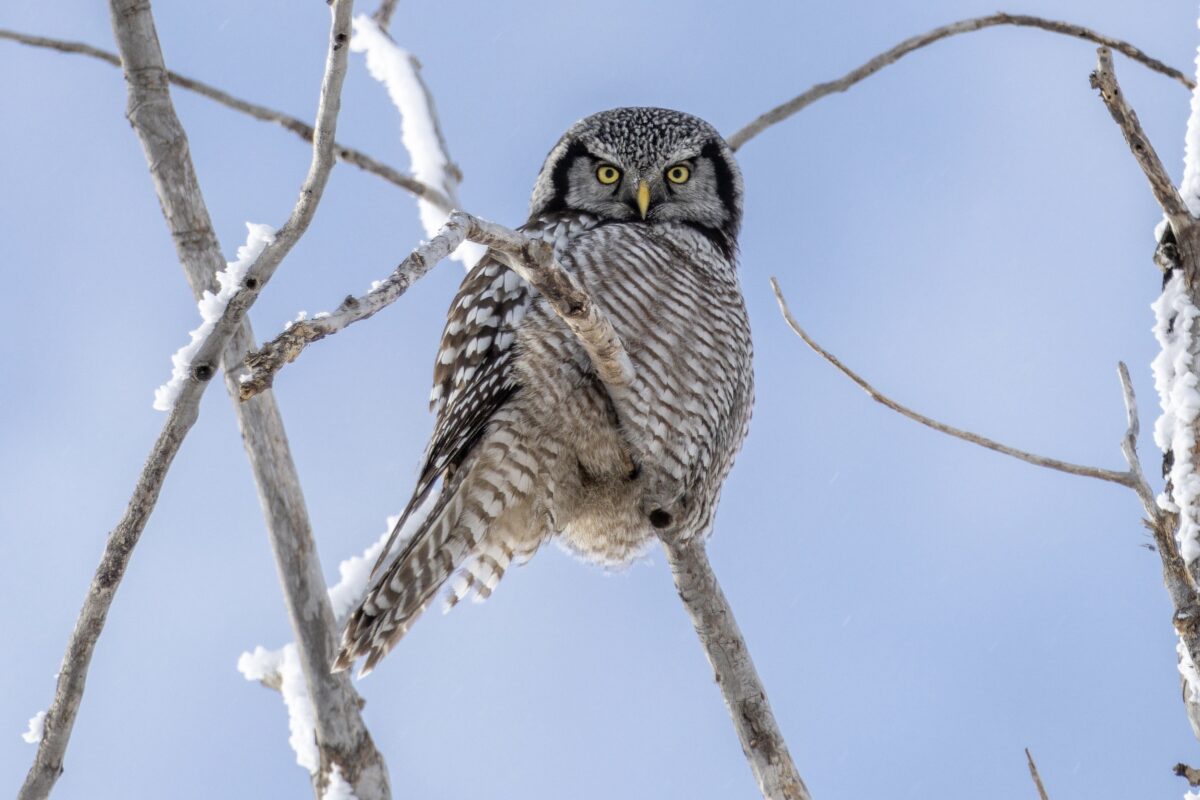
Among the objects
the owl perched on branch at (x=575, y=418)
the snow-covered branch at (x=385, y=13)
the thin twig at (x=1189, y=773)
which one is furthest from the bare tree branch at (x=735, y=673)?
the snow-covered branch at (x=385, y=13)

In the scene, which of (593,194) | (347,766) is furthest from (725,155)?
(347,766)

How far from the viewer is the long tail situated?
3.49 m

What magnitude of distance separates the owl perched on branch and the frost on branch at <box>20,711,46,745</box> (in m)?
1.01

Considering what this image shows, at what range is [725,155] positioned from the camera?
4.71 m

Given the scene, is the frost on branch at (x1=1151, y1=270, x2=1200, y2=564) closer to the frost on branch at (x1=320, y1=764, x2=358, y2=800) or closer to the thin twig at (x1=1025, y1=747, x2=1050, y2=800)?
the thin twig at (x1=1025, y1=747, x2=1050, y2=800)

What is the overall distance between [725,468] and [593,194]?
3.61 feet

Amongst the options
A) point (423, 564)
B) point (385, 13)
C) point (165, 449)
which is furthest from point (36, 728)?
point (385, 13)

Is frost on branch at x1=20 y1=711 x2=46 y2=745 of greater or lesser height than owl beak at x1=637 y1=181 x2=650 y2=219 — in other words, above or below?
below

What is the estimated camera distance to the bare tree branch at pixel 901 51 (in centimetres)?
396

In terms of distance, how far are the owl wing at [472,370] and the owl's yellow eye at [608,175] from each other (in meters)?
0.69

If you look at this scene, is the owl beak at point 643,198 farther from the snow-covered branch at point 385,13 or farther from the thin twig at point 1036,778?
the thin twig at point 1036,778

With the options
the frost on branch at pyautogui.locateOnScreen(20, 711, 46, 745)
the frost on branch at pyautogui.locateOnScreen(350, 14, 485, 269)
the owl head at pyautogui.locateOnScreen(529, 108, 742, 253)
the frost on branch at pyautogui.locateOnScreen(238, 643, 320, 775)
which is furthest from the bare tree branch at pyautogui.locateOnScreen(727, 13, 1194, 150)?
the frost on branch at pyautogui.locateOnScreen(20, 711, 46, 745)

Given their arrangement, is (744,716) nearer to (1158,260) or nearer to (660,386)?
(660,386)

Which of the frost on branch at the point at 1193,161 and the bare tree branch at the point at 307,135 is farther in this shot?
the bare tree branch at the point at 307,135
